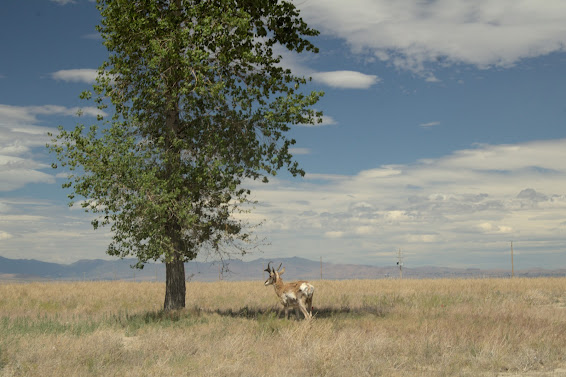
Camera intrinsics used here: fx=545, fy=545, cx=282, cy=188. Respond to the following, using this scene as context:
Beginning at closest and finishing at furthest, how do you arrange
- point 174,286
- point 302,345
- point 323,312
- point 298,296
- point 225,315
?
point 302,345 < point 298,296 < point 225,315 < point 174,286 < point 323,312

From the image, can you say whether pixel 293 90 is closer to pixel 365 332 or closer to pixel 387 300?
pixel 365 332

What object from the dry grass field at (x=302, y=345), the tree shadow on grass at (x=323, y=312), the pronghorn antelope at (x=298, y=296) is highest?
the pronghorn antelope at (x=298, y=296)

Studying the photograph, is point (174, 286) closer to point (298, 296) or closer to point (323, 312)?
point (298, 296)

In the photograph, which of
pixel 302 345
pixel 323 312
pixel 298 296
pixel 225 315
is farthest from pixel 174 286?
pixel 302 345

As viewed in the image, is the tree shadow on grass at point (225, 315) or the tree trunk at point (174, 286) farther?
the tree trunk at point (174, 286)

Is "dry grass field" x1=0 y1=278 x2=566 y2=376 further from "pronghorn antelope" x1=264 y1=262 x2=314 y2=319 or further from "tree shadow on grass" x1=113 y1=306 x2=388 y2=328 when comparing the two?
"pronghorn antelope" x1=264 y1=262 x2=314 y2=319


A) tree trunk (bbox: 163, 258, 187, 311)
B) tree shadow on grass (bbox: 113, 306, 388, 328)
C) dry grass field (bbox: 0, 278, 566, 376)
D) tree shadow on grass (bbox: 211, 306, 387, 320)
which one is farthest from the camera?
tree trunk (bbox: 163, 258, 187, 311)

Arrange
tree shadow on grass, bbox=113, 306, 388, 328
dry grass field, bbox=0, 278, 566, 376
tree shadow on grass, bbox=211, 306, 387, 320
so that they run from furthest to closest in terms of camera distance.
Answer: tree shadow on grass, bbox=211, 306, 387, 320 < tree shadow on grass, bbox=113, 306, 388, 328 < dry grass field, bbox=0, 278, 566, 376

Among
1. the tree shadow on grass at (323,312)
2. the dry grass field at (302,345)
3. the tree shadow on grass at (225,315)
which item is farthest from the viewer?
the tree shadow on grass at (323,312)

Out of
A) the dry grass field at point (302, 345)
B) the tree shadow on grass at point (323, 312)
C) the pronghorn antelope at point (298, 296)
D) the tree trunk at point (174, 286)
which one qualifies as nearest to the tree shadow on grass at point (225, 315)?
the tree shadow on grass at point (323, 312)

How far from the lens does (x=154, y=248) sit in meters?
19.1

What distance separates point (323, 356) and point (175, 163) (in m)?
10.5

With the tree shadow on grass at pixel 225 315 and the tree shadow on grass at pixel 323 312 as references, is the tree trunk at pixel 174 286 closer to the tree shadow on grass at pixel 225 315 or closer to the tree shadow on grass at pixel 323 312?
the tree shadow on grass at pixel 225 315

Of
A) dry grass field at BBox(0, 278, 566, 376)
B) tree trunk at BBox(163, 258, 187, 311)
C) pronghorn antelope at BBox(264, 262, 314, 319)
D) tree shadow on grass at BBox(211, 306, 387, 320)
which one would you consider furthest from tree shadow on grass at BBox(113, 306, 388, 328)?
tree trunk at BBox(163, 258, 187, 311)
